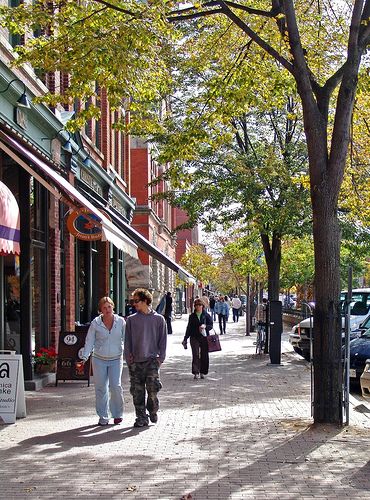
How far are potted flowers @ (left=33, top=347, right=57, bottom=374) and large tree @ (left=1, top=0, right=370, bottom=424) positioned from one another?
5551mm

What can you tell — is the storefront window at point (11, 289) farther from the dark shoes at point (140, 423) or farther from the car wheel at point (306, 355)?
the car wheel at point (306, 355)

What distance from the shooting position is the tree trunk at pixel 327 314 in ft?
33.7

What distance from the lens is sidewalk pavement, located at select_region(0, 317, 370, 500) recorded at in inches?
273

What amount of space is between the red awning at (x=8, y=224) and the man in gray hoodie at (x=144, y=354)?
5.80 feet

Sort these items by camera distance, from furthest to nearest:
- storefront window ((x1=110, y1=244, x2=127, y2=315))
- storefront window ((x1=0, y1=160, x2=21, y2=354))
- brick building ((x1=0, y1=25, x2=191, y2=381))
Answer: storefront window ((x1=110, y1=244, x2=127, y2=315)) < storefront window ((x1=0, y1=160, x2=21, y2=354)) < brick building ((x1=0, y1=25, x2=191, y2=381))

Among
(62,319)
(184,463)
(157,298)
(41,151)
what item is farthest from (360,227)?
(157,298)

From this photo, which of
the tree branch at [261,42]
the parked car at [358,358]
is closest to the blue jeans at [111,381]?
the tree branch at [261,42]

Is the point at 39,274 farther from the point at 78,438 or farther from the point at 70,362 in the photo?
the point at 78,438

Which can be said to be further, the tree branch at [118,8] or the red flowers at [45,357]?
the red flowers at [45,357]

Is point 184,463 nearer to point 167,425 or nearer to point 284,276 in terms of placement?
point 167,425

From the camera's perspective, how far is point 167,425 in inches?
412

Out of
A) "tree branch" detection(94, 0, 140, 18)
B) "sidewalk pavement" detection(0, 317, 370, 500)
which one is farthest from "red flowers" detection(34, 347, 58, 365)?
"tree branch" detection(94, 0, 140, 18)

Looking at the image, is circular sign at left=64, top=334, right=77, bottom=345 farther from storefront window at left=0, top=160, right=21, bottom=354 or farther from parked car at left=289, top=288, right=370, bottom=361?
parked car at left=289, top=288, right=370, bottom=361

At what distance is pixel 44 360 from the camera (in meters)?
15.5
